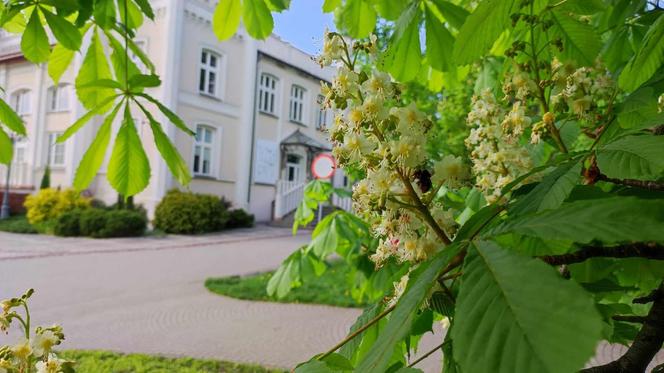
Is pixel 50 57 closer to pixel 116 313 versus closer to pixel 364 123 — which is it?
pixel 364 123

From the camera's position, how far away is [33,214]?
13.6m

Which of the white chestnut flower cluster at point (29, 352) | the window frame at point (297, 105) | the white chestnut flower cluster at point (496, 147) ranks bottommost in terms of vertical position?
the white chestnut flower cluster at point (29, 352)

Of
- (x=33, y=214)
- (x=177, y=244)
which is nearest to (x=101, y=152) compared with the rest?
(x=177, y=244)

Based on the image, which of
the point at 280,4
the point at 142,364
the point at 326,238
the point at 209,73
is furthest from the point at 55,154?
the point at 280,4

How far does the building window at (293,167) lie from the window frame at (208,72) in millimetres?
3530

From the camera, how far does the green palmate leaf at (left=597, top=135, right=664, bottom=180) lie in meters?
0.53

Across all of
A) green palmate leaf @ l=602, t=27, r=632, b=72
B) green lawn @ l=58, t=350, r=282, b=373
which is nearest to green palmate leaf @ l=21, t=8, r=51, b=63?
green palmate leaf @ l=602, t=27, r=632, b=72

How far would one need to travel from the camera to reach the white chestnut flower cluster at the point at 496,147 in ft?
3.46

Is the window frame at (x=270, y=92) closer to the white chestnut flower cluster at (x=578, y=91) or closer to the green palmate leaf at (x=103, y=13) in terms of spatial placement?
the green palmate leaf at (x=103, y=13)

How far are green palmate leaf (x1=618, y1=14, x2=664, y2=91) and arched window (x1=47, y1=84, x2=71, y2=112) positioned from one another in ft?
58.5

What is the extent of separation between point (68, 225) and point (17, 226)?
6.49 feet

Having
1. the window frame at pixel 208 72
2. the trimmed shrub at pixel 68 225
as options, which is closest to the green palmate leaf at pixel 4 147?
the trimmed shrub at pixel 68 225

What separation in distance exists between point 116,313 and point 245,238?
7711 mm

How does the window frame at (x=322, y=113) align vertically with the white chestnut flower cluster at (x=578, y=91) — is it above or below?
below
